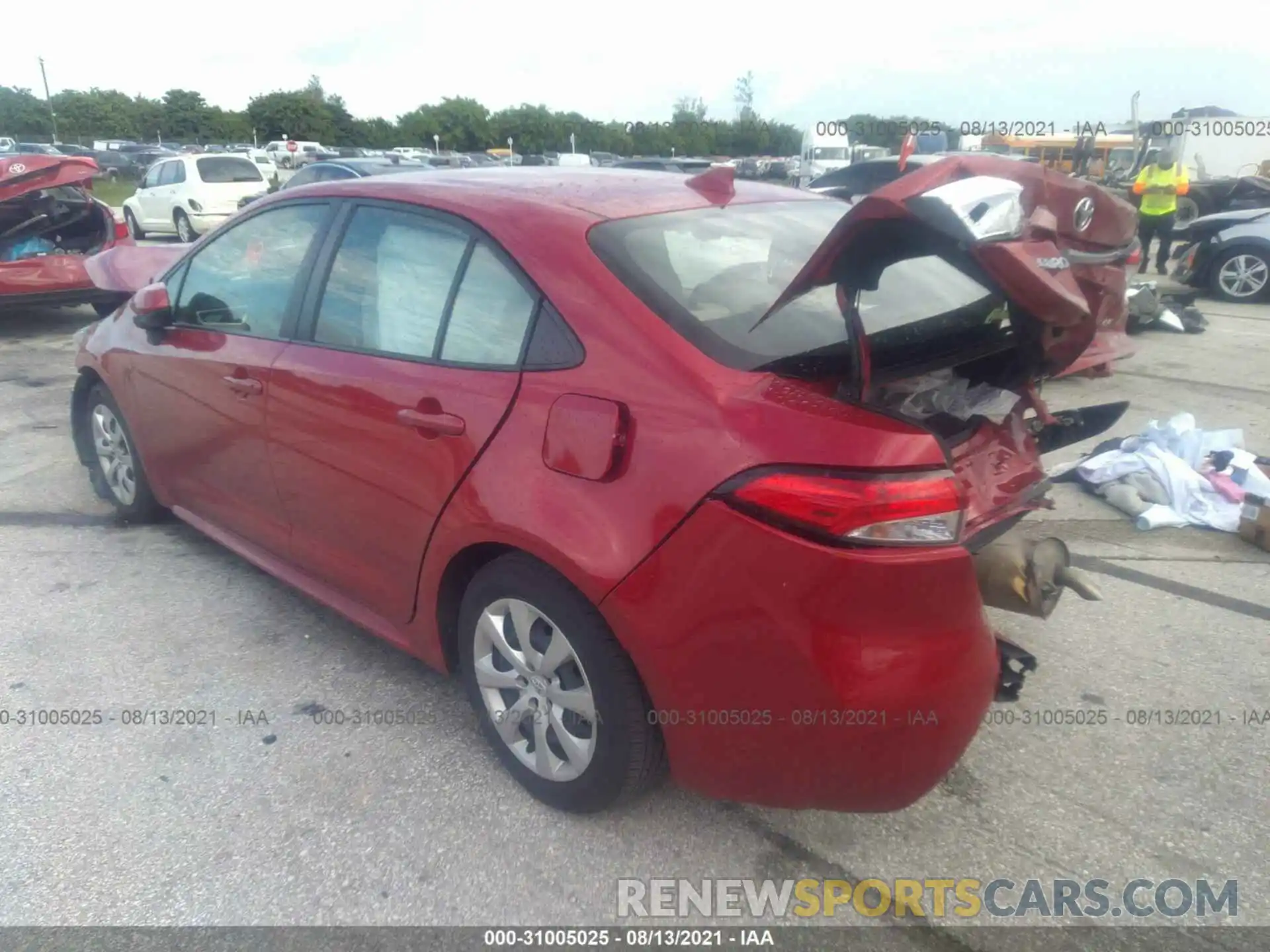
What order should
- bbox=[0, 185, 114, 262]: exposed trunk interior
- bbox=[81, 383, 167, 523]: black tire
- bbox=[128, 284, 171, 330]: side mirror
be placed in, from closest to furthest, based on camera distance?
bbox=[128, 284, 171, 330]: side mirror, bbox=[81, 383, 167, 523]: black tire, bbox=[0, 185, 114, 262]: exposed trunk interior

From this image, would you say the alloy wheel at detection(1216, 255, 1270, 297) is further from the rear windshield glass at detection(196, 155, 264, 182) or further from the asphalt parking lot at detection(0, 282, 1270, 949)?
the rear windshield glass at detection(196, 155, 264, 182)

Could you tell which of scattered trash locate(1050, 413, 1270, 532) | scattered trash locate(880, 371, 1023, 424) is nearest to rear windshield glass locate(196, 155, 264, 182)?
scattered trash locate(1050, 413, 1270, 532)

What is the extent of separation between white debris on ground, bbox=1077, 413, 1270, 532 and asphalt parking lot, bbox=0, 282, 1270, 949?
1.80 ft

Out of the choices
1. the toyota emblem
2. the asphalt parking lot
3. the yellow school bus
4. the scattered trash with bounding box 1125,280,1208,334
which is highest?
the toyota emblem

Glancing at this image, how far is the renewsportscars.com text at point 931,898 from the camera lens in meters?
2.29

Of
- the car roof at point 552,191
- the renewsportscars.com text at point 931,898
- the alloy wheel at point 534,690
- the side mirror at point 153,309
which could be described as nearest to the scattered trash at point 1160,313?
the car roof at point 552,191

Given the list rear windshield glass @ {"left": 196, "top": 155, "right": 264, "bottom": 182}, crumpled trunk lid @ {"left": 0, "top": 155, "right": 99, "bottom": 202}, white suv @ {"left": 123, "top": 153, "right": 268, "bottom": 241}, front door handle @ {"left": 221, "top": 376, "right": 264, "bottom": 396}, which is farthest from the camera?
rear windshield glass @ {"left": 196, "top": 155, "right": 264, "bottom": 182}

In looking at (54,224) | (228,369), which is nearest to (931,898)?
(228,369)

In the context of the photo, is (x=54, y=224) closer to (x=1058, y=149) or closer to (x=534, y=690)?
(x=534, y=690)

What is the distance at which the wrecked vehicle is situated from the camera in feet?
27.9

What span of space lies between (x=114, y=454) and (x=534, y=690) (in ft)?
9.82

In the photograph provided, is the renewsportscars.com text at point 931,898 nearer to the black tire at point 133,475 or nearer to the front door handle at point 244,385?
the front door handle at point 244,385

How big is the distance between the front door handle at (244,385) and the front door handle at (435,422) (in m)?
0.81

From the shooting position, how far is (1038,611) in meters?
2.59
